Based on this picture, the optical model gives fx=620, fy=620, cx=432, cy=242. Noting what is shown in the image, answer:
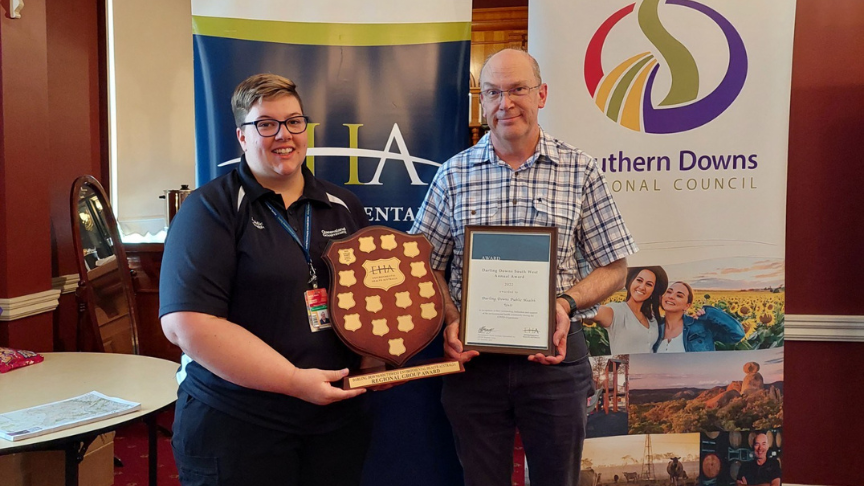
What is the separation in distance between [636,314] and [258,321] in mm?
1653

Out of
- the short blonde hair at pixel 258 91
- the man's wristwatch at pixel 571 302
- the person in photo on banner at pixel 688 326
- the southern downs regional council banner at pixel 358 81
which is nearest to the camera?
the short blonde hair at pixel 258 91

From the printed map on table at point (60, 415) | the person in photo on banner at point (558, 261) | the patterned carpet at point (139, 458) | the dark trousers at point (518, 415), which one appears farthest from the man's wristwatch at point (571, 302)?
the patterned carpet at point (139, 458)

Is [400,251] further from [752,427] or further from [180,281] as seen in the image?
[752,427]

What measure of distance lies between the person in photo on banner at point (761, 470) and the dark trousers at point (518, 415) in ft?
3.79

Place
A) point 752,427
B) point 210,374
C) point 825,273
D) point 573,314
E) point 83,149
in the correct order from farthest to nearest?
point 83,149 → point 825,273 → point 752,427 → point 573,314 → point 210,374

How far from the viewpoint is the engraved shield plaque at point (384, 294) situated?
160 centimetres

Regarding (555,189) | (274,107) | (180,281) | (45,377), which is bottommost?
(45,377)

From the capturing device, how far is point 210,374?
5.18ft

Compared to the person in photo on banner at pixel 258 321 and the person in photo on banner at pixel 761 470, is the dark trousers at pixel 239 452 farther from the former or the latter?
the person in photo on banner at pixel 761 470

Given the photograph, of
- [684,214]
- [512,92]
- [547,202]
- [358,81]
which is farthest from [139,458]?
[684,214]

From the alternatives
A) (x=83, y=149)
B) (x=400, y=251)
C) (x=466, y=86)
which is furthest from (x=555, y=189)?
(x=83, y=149)

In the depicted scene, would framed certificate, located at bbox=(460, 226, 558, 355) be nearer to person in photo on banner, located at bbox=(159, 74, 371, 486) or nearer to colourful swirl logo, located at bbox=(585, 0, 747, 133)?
person in photo on banner, located at bbox=(159, 74, 371, 486)

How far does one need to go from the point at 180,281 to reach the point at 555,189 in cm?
111

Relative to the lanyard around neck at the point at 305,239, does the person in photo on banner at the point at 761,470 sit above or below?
below
